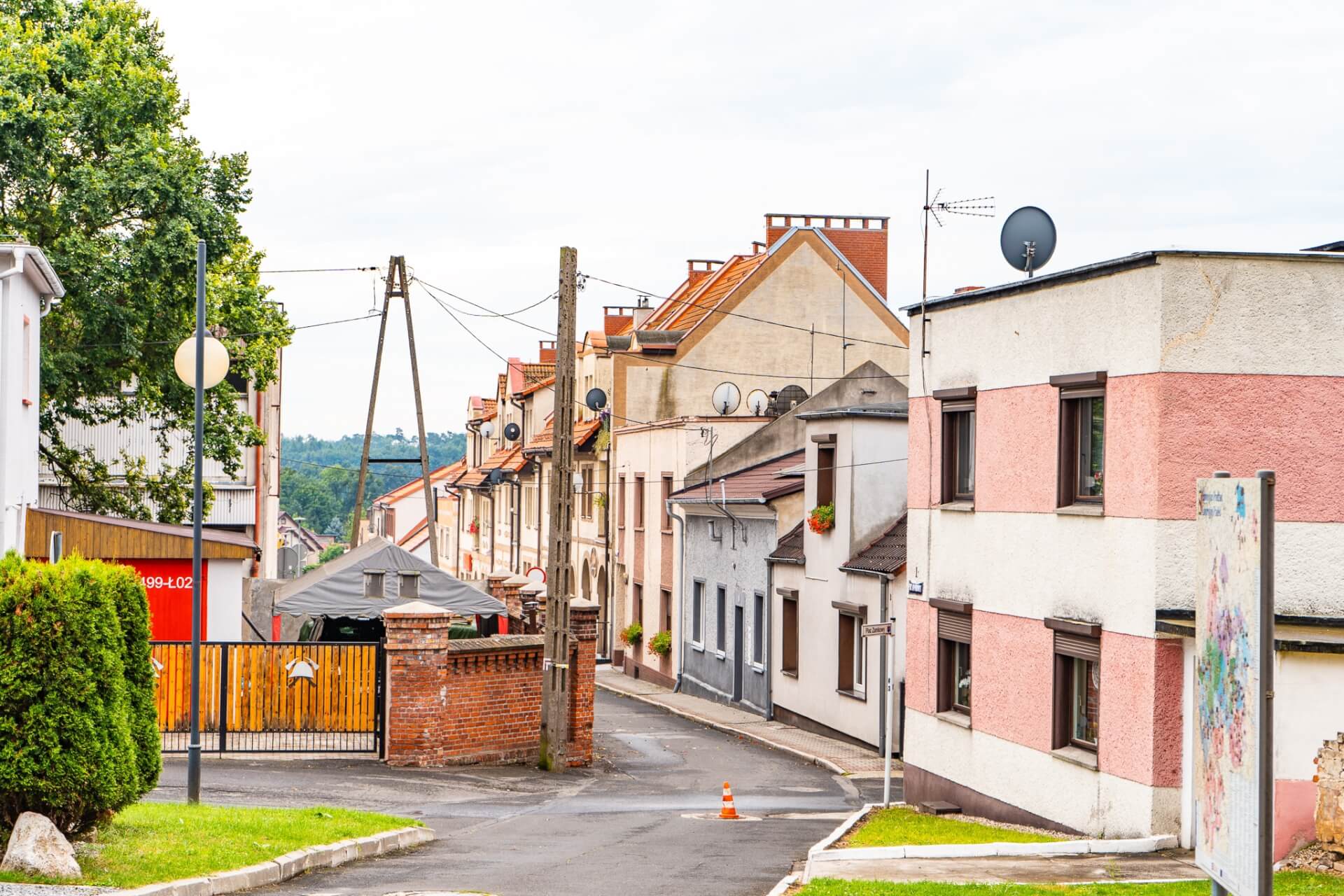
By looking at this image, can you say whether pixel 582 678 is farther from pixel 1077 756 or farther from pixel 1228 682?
pixel 1228 682

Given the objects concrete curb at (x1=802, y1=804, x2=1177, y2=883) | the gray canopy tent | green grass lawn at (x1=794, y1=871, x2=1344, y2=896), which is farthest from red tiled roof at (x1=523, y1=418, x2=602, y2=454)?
green grass lawn at (x1=794, y1=871, x2=1344, y2=896)

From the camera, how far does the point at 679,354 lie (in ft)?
161

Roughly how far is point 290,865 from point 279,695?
1036 cm

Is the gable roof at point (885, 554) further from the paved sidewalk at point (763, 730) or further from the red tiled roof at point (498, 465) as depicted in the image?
the red tiled roof at point (498, 465)

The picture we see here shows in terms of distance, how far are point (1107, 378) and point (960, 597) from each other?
4.21 m

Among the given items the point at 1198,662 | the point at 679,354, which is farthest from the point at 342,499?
the point at 1198,662

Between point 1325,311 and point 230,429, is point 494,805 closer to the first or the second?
point 1325,311

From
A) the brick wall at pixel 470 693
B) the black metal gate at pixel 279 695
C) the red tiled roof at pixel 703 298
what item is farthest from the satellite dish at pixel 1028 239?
the red tiled roof at pixel 703 298

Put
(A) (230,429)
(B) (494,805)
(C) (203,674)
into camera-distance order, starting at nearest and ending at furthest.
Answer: (B) (494,805) → (C) (203,674) → (A) (230,429)

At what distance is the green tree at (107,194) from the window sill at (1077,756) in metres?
20.0

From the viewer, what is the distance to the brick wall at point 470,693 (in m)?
22.0

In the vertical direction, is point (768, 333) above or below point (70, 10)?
below

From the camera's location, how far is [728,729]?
104 feet

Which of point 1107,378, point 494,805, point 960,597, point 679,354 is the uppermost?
point 679,354
